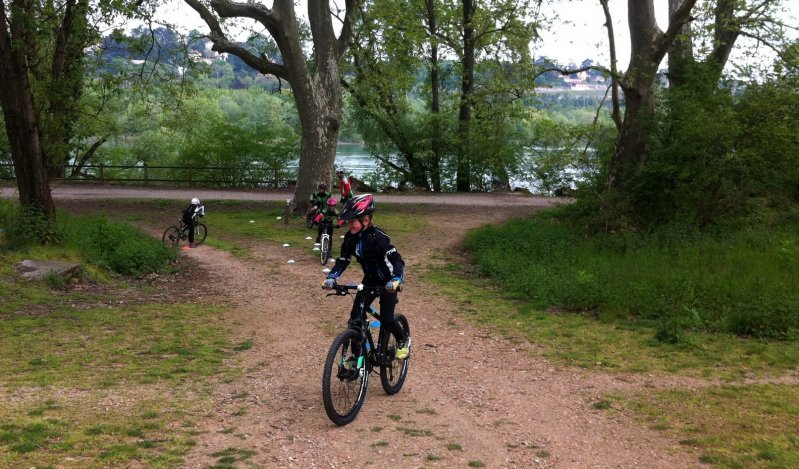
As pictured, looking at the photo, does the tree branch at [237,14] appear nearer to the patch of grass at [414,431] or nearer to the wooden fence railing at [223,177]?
the wooden fence railing at [223,177]

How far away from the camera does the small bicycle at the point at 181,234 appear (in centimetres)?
1786

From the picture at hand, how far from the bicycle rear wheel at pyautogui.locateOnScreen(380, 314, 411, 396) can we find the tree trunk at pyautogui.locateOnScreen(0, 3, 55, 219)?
10.1 m

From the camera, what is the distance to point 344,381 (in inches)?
253

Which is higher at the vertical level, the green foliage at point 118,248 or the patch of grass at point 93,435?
the green foliage at point 118,248

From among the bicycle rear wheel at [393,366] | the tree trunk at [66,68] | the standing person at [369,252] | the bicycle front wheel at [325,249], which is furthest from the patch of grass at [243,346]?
the tree trunk at [66,68]

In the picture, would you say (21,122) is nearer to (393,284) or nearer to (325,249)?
(325,249)

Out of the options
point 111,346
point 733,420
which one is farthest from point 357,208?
point 111,346

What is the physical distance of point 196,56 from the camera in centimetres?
2302

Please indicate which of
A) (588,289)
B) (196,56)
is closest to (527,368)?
(588,289)

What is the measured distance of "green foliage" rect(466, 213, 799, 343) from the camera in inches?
412

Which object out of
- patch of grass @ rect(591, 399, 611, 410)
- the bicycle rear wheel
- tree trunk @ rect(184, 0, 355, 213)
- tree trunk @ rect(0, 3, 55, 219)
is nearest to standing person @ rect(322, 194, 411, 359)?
the bicycle rear wheel

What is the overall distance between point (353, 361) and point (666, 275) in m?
8.07

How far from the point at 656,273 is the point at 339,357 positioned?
27.5 feet

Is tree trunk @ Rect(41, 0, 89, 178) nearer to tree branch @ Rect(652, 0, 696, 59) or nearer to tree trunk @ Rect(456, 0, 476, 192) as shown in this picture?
tree branch @ Rect(652, 0, 696, 59)
